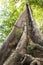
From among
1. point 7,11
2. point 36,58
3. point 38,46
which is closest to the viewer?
point 36,58

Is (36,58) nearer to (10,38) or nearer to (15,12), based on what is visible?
(10,38)

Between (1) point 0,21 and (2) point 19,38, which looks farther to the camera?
(1) point 0,21

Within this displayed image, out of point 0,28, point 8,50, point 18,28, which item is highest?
point 18,28

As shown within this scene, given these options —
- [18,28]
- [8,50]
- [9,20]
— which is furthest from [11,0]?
[8,50]

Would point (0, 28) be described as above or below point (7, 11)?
below

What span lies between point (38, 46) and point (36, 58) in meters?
0.40

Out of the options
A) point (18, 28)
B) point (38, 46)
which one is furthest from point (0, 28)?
point (38, 46)

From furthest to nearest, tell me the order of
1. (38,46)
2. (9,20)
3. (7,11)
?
(7,11) < (9,20) < (38,46)

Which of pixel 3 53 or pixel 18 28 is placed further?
pixel 18 28

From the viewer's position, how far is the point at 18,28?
4.98m

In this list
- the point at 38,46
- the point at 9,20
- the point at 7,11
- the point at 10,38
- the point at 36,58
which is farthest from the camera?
the point at 7,11

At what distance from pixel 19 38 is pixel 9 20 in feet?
10.3

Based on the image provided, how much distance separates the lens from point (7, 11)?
27.7 ft

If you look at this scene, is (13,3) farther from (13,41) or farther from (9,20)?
(13,41)
